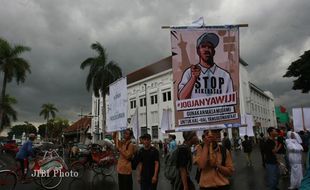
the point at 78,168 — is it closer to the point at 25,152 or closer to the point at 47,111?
the point at 25,152

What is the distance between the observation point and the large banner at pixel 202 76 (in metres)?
5.61

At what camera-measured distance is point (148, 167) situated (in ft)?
20.5

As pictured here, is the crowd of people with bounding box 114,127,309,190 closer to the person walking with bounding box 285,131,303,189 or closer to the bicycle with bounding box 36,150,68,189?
the person walking with bounding box 285,131,303,189

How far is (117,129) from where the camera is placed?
884 centimetres

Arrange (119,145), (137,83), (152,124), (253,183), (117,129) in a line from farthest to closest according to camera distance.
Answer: (137,83)
(152,124)
(253,183)
(117,129)
(119,145)

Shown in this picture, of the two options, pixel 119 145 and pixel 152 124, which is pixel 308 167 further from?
pixel 152 124

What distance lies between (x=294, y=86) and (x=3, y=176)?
33111 mm

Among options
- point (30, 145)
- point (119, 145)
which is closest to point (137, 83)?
point (30, 145)

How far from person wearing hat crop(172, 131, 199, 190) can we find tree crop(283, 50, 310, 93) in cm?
3264

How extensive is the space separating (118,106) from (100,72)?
33479mm

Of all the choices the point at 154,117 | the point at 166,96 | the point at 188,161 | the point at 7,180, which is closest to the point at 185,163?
the point at 188,161

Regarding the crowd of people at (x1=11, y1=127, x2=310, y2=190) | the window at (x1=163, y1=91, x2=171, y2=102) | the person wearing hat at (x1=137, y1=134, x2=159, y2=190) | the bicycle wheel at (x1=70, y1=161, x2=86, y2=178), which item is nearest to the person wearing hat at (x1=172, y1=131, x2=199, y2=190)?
the crowd of people at (x1=11, y1=127, x2=310, y2=190)

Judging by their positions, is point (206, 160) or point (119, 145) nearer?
point (206, 160)

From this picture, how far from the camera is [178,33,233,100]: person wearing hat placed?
5.64 meters
